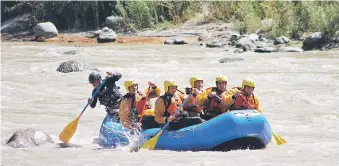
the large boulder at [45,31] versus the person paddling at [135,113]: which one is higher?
the person paddling at [135,113]

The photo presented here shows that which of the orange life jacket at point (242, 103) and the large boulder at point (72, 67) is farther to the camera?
the large boulder at point (72, 67)

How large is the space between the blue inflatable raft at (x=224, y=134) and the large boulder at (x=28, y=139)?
1.54 m

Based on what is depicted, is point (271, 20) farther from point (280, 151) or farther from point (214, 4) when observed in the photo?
point (280, 151)

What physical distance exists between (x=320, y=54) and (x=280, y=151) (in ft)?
32.1

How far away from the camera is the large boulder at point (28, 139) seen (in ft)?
26.5

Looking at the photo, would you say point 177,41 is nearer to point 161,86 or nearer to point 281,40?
point 281,40

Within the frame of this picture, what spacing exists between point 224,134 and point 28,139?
258 cm

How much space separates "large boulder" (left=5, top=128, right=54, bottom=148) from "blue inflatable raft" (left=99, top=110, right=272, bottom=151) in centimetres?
154

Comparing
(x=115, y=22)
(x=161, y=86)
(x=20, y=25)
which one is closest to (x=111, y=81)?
(x=161, y=86)

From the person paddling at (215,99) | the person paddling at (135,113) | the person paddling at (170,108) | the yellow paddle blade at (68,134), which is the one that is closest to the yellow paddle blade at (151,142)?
the person paddling at (170,108)

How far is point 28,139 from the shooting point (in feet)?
27.0

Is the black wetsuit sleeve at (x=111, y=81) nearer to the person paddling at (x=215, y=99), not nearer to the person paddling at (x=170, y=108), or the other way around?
the person paddling at (x=170, y=108)

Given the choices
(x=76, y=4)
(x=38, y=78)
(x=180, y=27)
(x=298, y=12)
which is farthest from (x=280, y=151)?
(x=76, y=4)

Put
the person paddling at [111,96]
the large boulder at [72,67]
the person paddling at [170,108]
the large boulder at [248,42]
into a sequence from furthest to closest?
the large boulder at [248,42]
the large boulder at [72,67]
the person paddling at [111,96]
the person paddling at [170,108]
